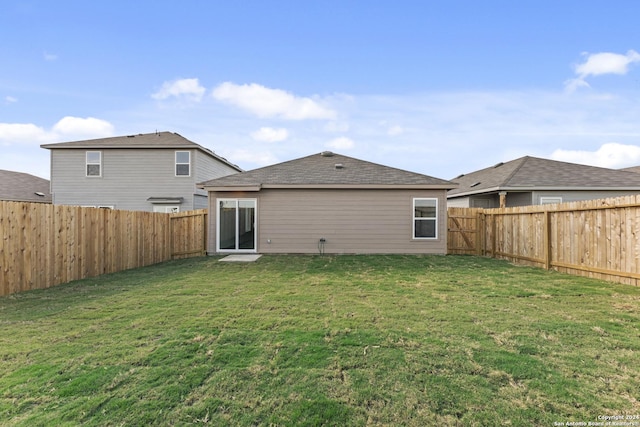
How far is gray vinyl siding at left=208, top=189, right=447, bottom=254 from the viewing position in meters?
12.1

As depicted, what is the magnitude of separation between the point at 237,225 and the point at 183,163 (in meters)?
6.22

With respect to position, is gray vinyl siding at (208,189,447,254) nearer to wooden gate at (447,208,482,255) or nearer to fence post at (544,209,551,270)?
wooden gate at (447,208,482,255)

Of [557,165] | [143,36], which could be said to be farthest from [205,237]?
[557,165]

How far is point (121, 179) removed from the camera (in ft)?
53.5

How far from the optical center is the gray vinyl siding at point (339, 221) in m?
12.1

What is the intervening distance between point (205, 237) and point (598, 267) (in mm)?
11713

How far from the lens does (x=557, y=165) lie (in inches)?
634

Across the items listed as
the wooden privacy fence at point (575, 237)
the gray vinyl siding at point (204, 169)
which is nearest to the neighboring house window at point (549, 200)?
the wooden privacy fence at point (575, 237)

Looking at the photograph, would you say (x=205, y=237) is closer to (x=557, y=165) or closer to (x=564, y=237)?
(x=564, y=237)

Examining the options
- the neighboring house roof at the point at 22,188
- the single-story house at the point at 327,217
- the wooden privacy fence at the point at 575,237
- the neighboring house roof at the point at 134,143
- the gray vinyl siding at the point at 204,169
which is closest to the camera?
the wooden privacy fence at the point at 575,237

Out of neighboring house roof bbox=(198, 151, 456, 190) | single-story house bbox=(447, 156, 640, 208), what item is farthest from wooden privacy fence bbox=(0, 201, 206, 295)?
single-story house bbox=(447, 156, 640, 208)

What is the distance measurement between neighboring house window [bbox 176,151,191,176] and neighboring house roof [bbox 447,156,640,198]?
13087 mm

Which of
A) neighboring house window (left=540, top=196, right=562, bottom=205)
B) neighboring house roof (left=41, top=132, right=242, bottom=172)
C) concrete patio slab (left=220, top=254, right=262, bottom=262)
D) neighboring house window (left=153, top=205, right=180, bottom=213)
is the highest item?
neighboring house roof (left=41, top=132, right=242, bottom=172)

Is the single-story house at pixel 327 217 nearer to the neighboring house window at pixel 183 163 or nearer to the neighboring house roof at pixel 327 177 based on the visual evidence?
the neighboring house roof at pixel 327 177
